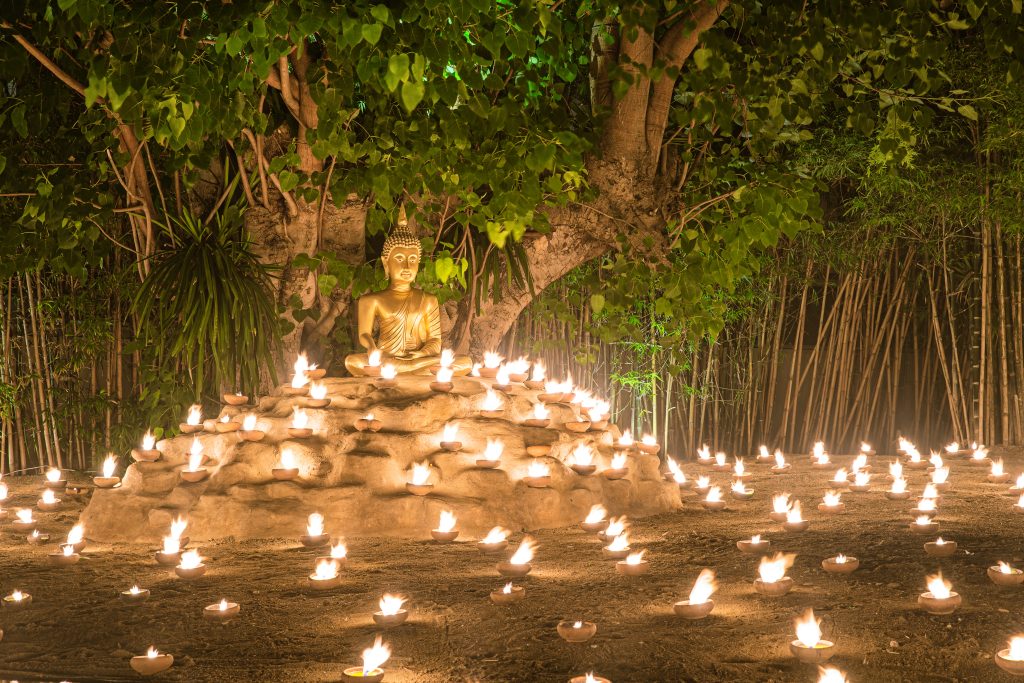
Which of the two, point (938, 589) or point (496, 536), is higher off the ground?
point (496, 536)

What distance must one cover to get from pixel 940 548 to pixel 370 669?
2147mm

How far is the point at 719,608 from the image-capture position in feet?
10.00

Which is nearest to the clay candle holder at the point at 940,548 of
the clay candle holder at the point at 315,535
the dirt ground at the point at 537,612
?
the dirt ground at the point at 537,612

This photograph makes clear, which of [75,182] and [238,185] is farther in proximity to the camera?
[238,185]

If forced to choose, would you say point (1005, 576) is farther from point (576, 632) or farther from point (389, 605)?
point (389, 605)

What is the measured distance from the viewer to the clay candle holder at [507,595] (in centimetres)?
311

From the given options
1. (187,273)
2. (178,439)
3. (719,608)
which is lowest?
(719,608)

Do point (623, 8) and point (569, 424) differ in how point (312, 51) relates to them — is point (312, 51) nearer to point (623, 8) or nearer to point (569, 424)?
point (623, 8)

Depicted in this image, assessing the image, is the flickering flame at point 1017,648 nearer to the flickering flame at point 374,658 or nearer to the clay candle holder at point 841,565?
the clay candle holder at point 841,565

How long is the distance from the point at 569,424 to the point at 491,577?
151 cm

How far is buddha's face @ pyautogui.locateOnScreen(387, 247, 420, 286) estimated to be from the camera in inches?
206

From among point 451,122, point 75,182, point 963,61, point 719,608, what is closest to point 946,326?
point 963,61

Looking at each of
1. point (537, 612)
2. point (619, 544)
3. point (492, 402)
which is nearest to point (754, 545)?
point (619, 544)

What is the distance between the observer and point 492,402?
4.88 meters
